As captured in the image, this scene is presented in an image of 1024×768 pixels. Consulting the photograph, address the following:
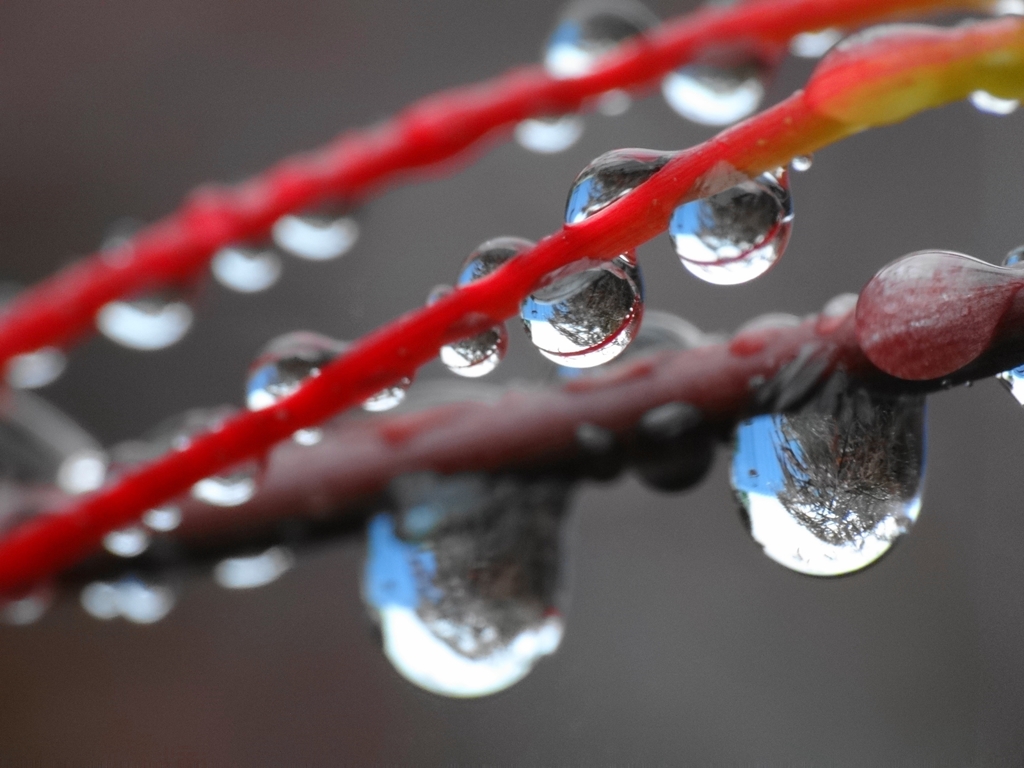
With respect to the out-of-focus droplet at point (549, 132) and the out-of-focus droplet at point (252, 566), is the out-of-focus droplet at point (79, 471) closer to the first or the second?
the out-of-focus droplet at point (252, 566)

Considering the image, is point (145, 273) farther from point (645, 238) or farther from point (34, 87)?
point (34, 87)

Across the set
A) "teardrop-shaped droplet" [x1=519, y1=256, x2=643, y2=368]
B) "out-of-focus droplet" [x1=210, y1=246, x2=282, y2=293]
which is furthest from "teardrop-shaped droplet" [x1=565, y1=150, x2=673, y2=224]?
"out-of-focus droplet" [x1=210, y1=246, x2=282, y2=293]

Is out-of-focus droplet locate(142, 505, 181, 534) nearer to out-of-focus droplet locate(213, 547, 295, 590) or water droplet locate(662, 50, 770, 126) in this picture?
out-of-focus droplet locate(213, 547, 295, 590)

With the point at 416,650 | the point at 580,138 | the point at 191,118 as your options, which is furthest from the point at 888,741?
the point at 191,118

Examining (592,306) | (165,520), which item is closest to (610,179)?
(592,306)

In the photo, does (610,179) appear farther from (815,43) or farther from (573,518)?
(815,43)
